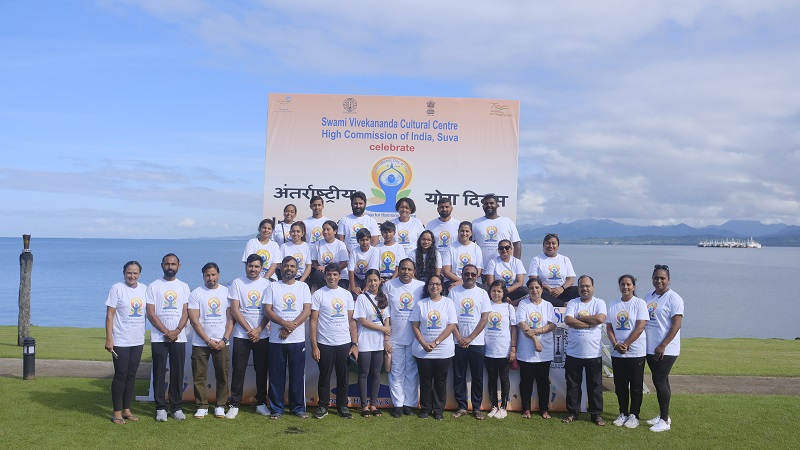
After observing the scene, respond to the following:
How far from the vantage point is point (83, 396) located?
843 cm

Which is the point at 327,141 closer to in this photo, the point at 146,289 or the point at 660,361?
the point at 146,289

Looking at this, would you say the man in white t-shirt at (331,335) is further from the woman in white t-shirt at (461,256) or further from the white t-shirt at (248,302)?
the woman in white t-shirt at (461,256)

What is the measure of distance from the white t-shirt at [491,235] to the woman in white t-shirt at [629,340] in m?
2.01

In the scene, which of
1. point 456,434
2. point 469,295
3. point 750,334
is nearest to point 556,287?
point 469,295

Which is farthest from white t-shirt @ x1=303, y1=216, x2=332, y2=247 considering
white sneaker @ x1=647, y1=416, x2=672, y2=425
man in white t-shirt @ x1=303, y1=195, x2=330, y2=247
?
white sneaker @ x1=647, y1=416, x2=672, y2=425

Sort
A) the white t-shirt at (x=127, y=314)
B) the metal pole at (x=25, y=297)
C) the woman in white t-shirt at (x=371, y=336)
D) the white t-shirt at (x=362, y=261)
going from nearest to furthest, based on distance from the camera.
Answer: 1. the white t-shirt at (x=127, y=314)
2. the woman in white t-shirt at (x=371, y=336)
3. the white t-shirt at (x=362, y=261)
4. the metal pole at (x=25, y=297)

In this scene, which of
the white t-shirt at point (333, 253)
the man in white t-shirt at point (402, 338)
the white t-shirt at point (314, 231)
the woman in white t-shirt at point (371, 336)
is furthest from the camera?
the white t-shirt at point (314, 231)

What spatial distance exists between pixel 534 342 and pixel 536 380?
55 cm

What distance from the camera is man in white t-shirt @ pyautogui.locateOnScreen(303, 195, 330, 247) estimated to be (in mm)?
9445

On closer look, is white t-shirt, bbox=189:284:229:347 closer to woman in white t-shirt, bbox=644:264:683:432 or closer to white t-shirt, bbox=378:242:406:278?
white t-shirt, bbox=378:242:406:278

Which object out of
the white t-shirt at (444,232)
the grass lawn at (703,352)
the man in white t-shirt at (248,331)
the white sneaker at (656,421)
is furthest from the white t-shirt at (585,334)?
the grass lawn at (703,352)

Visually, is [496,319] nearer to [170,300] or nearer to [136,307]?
[170,300]

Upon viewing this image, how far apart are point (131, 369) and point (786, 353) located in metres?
12.2

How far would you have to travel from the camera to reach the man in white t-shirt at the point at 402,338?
7.87m
